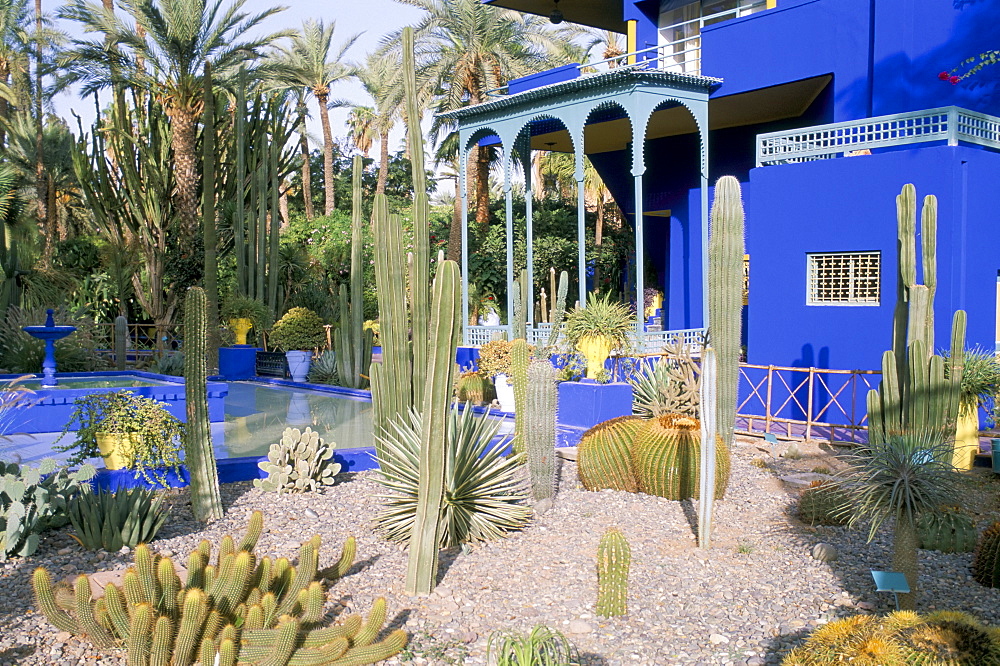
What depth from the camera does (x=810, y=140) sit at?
44.9 ft

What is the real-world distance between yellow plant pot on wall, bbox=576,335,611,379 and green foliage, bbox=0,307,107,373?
872 centimetres

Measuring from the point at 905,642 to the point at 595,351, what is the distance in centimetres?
783

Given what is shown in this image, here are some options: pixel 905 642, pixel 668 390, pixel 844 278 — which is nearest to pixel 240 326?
pixel 668 390

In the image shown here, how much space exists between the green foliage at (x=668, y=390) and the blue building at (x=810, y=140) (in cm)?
239

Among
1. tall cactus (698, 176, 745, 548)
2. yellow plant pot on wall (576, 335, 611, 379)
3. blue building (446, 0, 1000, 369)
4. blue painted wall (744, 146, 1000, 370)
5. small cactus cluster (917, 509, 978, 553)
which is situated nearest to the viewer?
small cactus cluster (917, 509, 978, 553)

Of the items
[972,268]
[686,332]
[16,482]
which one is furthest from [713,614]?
[686,332]

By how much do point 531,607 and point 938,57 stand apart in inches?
448

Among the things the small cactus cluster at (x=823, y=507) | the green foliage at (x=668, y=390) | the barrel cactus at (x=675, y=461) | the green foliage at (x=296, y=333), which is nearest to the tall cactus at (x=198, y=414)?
the barrel cactus at (x=675, y=461)

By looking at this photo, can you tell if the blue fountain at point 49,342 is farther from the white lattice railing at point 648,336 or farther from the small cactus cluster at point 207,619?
the small cactus cluster at point 207,619

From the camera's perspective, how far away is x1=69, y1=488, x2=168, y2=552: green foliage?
19.7ft

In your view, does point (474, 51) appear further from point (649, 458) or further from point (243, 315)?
point (649, 458)

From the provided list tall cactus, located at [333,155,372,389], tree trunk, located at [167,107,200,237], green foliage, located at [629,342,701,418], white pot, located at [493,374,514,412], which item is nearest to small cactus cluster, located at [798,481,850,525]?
green foliage, located at [629,342,701,418]

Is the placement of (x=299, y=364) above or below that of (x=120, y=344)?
below

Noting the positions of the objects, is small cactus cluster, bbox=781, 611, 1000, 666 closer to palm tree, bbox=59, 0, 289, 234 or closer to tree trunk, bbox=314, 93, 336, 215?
palm tree, bbox=59, 0, 289, 234
